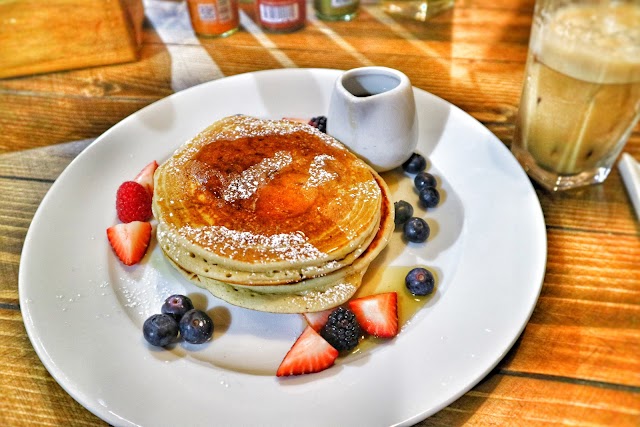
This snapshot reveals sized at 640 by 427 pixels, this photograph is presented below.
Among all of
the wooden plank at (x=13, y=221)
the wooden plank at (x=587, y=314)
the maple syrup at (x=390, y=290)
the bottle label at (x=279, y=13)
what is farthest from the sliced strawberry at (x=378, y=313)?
the bottle label at (x=279, y=13)

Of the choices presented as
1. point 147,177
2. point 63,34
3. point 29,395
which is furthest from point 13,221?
point 63,34

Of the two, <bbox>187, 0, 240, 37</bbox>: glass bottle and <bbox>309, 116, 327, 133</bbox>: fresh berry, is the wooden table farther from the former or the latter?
<bbox>309, 116, 327, 133</bbox>: fresh berry

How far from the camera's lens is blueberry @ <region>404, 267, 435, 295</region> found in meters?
1.13

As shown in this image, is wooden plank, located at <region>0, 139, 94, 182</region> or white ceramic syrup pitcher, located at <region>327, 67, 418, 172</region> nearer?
white ceramic syrup pitcher, located at <region>327, 67, 418, 172</region>

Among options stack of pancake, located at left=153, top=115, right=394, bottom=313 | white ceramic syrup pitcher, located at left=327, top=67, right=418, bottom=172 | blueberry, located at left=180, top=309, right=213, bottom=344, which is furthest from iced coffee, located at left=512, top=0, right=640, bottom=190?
blueberry, located at left=180, top=309, right=213, bottom=344

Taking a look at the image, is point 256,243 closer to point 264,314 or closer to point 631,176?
point 264,314

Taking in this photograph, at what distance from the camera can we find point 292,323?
1.13m

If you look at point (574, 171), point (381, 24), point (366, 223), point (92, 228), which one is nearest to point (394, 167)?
point (366, 223)

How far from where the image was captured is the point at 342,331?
104cm

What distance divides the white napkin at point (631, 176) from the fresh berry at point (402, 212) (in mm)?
571

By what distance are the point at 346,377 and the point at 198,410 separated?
0.27 meters

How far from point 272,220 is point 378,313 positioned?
0.30 m

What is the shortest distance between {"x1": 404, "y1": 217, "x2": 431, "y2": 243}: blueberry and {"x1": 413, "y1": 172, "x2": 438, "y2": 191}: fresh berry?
0.14 metres

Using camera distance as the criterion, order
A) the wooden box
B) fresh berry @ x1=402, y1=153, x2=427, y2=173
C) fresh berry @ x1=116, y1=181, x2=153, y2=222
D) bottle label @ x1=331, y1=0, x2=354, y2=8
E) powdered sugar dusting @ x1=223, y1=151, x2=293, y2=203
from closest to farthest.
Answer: powdered sugar dusting @ x1=223, y1=151, x2=293, y2=203 → fresh berry @ x1=116, y1=181, x2=153, y2=222 → fresh berry @ x1=402, y1=153, x2=427, y2=173 → the wooden box → bottle label @ x1=331, y1=0, x2=354, y2=8
